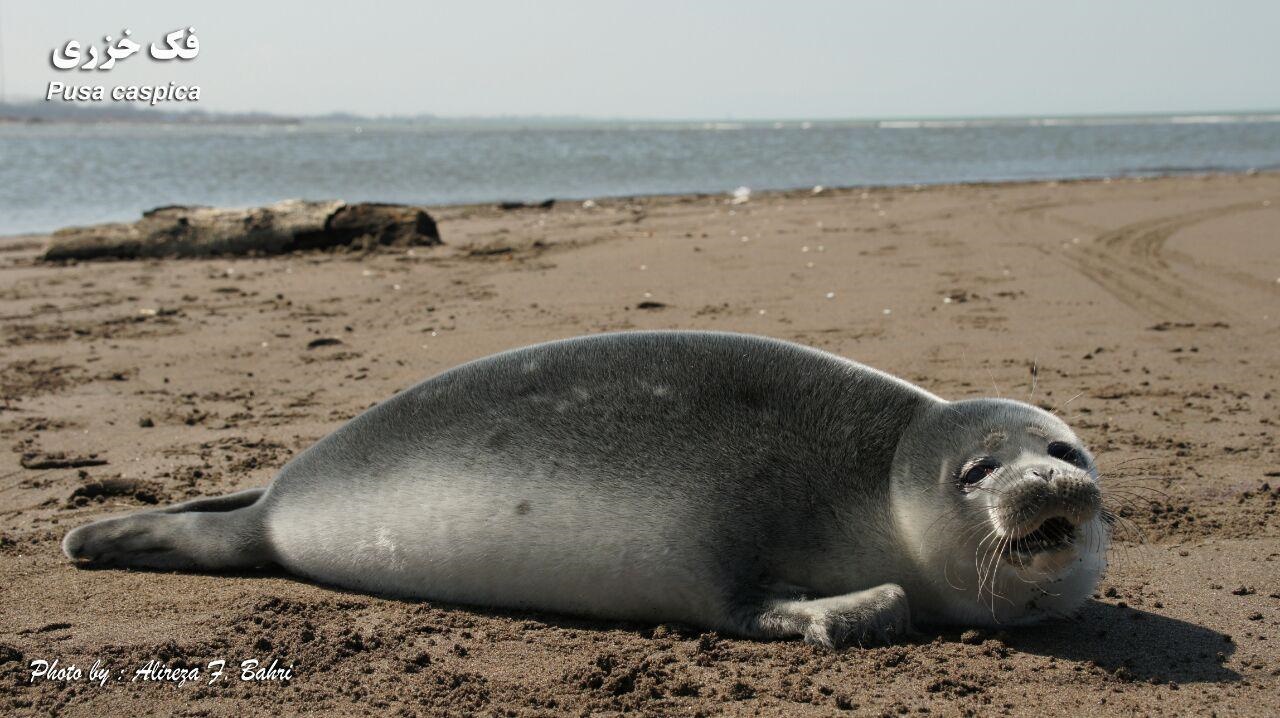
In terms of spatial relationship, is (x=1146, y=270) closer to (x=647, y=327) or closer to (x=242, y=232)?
(x=647, y=327)

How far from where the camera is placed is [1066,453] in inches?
→ 134

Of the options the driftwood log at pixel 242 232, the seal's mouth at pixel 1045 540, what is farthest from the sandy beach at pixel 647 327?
the driftwood log at pixel 242 232

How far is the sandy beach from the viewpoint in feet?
10.6

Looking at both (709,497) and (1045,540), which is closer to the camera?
(1045,540)

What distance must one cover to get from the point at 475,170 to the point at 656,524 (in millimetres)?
31836

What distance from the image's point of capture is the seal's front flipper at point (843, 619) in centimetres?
340

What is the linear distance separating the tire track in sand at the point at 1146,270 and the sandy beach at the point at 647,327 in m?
0.06

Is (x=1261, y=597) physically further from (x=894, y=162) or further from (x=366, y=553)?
(x=894, y=162)

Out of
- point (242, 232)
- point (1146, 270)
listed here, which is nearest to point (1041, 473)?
point (1146, 270)

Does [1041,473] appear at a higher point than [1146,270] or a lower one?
higher

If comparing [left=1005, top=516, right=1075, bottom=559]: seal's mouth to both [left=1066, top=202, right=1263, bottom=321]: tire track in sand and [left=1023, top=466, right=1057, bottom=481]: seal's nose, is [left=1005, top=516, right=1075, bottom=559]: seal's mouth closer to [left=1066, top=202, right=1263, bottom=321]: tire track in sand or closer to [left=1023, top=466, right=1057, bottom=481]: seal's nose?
[left=1023, top=466, right=1057, bottom=481]: seal's nose

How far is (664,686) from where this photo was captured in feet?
10.6

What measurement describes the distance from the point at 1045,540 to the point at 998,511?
16 cm

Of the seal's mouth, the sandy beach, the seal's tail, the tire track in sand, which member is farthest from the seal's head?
the tire track in sand
